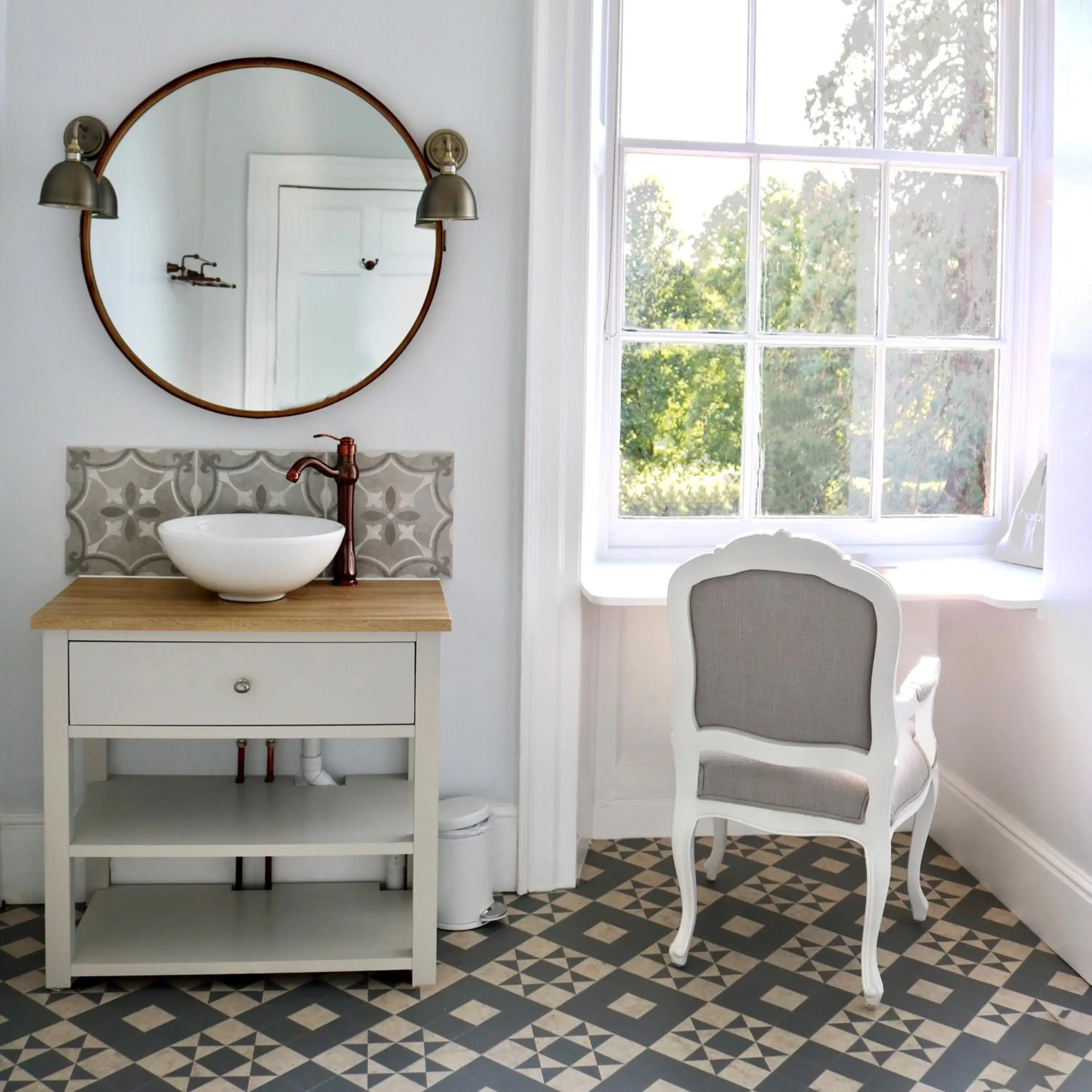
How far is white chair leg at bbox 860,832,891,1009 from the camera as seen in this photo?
2.27 metres

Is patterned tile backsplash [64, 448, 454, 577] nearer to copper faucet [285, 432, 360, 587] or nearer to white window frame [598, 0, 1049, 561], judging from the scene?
copper faucet [285, 432, 360, 587]

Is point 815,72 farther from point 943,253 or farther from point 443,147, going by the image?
point 443,147

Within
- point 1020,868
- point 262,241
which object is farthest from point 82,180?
point 1020,868

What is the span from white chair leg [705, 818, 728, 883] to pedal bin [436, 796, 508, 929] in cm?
56

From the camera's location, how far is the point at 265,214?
254 cm

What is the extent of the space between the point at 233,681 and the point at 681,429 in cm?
143

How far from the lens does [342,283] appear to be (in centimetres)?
258

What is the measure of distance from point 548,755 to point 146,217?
1.48 meters

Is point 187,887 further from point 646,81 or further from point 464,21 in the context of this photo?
point 646,81

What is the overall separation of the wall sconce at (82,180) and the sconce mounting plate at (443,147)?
668 mm

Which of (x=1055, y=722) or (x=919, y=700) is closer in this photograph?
(x=919, y=700)

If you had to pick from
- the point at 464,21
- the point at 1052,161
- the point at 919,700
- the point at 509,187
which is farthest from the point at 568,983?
the point at 1052,161

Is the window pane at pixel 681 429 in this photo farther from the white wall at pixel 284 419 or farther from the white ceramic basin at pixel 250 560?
the white ceramic basin at pixel 250 560

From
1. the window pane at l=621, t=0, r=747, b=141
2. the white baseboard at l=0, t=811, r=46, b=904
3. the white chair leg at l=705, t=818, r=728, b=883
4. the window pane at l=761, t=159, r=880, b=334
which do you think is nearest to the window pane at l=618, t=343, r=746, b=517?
the window pane at l=761, t=159, r=880, b=334
